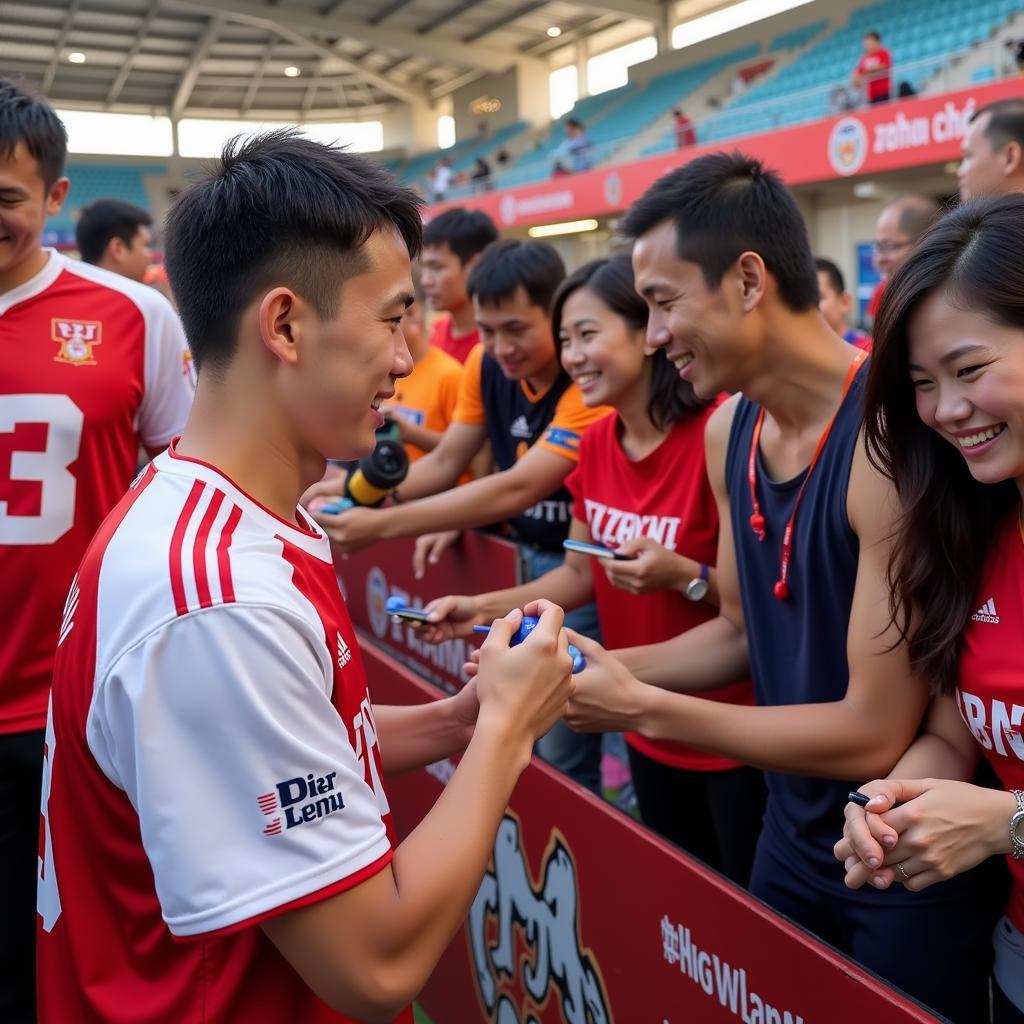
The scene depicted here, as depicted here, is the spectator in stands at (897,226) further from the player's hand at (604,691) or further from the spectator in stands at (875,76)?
the spectator in stands at (875,76)

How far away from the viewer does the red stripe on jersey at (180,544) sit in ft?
3.36

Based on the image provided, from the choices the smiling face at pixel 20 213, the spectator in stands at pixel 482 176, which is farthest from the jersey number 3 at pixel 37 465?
the spectator in stands at pixel 482 176

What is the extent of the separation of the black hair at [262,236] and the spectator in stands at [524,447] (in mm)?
1994

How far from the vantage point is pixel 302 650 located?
1.08 meters

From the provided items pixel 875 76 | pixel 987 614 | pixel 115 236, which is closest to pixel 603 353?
pixel 987 614

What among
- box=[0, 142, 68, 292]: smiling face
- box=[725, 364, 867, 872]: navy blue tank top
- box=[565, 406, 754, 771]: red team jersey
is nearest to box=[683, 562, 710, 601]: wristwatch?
box=[565, 406, 754, 771]: red team jersey

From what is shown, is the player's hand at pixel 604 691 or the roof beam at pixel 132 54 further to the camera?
the roof beam at pixel 132 54

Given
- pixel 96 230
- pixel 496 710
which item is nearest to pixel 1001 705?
pixel 496 710

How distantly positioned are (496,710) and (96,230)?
18.3ft

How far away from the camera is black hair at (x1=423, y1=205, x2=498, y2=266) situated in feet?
15.4

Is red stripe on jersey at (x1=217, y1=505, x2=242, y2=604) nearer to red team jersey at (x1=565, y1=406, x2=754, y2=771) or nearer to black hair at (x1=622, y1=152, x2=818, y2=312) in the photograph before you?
black hair at (x1=622, y1=152, x2=818, y2=312)

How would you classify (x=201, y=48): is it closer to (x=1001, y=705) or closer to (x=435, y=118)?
(x=435, y=118)

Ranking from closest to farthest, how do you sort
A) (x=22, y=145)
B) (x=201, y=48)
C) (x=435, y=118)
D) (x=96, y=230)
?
(x=22, y=145), (x=96, y=230), (x=201, y=48), (x=435, y=118)

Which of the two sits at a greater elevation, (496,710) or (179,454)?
(179,454)
